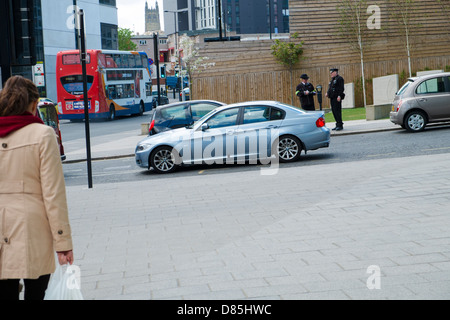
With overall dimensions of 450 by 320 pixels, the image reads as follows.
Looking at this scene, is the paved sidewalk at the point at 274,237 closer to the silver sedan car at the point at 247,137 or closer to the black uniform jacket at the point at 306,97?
the silver sedan car at the point at 247,137

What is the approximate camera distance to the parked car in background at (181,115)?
1764 centimetres

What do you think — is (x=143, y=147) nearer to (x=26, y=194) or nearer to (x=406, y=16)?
(x=26, y=194)

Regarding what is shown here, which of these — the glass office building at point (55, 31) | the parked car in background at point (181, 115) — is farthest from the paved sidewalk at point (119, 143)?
the glass office building at point (55, 31)

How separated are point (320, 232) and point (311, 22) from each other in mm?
29931

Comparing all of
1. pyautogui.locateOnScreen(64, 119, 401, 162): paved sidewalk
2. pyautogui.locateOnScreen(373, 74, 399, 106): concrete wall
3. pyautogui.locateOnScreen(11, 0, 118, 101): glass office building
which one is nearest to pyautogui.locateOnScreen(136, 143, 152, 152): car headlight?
pyautogui.locateOnScreen(64, 119, 401, 162): paved sidewalk

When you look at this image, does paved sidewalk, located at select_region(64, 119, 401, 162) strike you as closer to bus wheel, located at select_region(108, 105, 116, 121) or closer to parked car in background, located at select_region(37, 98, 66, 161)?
parked car in background, located at select_region(37, 98, 66, 161)

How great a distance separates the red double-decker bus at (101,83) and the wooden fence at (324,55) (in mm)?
6749

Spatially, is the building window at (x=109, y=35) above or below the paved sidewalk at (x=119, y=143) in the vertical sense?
above

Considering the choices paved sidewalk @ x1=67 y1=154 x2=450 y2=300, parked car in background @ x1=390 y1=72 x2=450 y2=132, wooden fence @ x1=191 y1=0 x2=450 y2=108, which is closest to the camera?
paved sidewalk @ x1=67 y1=154 x2=450 y2=300

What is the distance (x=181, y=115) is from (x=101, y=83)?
21388mm

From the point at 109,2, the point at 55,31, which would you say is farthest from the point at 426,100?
the point at 109,2

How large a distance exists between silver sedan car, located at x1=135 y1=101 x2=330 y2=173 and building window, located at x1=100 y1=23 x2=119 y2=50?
53.2m

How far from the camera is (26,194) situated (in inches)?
148

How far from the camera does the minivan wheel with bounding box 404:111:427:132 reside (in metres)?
18.0
